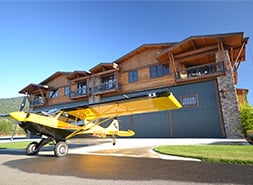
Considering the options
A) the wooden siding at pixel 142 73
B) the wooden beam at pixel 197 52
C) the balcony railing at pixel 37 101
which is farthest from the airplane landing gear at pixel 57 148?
the balcony railing at pixel 37 101

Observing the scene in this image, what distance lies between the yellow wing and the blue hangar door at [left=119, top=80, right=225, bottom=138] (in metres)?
7.95

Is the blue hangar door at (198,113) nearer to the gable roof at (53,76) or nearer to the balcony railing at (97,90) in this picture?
the balcony railing at (97,90)

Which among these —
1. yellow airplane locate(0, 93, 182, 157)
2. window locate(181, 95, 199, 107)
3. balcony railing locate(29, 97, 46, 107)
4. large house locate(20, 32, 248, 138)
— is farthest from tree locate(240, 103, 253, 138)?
balcony railing locate(29, 97, 46, 107)

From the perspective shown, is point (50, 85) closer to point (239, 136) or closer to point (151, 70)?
point (151, 70)

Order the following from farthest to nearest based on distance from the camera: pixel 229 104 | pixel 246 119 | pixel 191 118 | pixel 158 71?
pixel 158 71 < pixel 191 118 < pixel 229 104 < pixel 246 119

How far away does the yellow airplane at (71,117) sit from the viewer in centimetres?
555

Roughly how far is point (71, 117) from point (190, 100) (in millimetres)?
10712

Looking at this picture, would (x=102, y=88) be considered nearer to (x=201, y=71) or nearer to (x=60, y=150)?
(x=201, y=71)

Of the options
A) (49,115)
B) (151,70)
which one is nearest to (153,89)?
(151,70)

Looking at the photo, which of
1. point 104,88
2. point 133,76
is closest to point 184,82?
point 133,76

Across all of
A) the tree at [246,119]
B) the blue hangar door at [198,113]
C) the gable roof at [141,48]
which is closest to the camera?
the tree at [246,119]

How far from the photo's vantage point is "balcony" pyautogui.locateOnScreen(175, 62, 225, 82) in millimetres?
12253

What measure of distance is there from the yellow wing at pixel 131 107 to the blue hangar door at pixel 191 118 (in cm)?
795

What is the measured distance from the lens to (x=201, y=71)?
1439 centimetres
